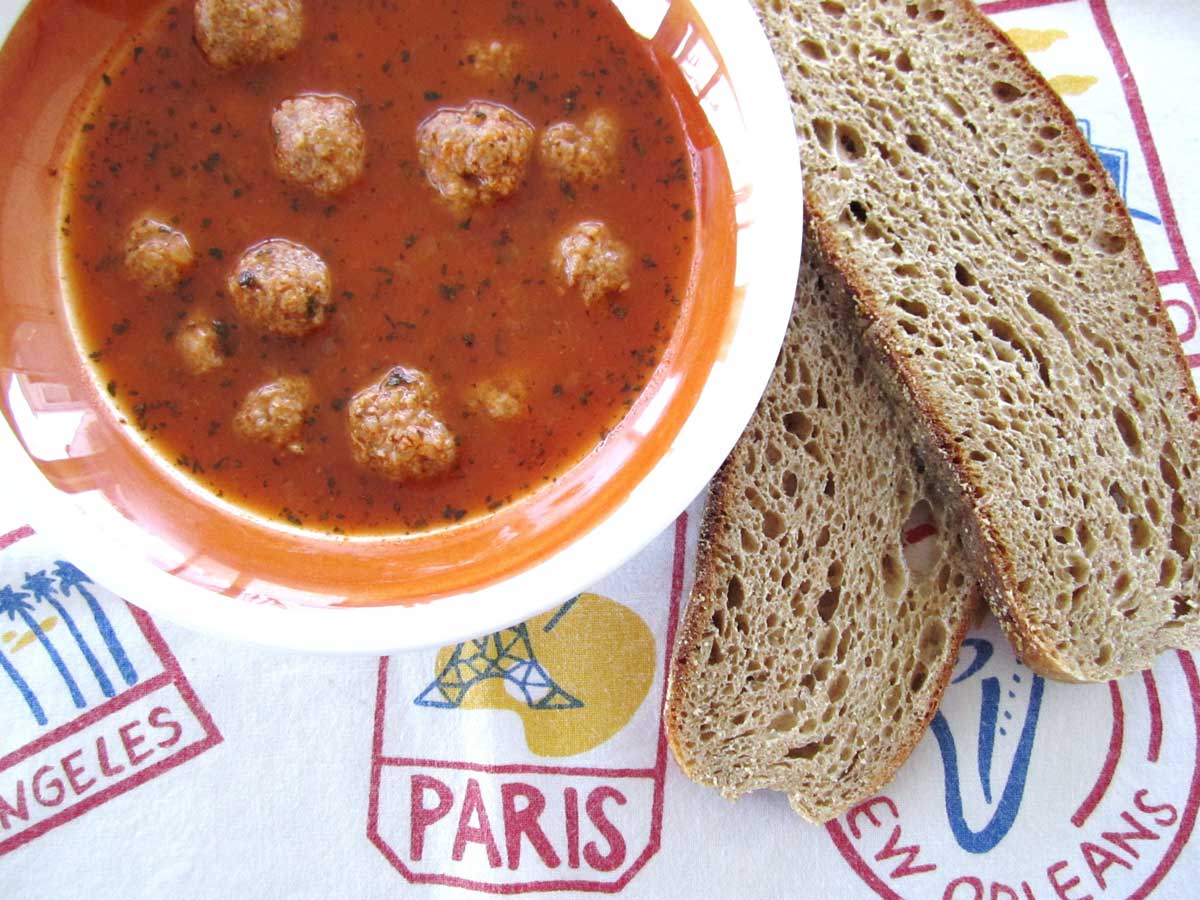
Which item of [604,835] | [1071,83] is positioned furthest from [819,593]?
[1071,83]

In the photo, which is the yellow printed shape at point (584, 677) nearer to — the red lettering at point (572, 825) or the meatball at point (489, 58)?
the red lettering at point (572, 825)

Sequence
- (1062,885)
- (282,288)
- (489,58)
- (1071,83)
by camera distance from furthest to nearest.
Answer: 1. (1071,83)
2. (1062,885)
3. (489,58)
4. (282,288)

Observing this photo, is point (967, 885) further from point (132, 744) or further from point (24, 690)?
point (24, 690)

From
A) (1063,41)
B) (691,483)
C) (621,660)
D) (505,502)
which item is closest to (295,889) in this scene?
(621,660)

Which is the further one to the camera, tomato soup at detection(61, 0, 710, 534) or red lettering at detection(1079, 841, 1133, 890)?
red lettering at detection(1079, 841, 1133, 890)

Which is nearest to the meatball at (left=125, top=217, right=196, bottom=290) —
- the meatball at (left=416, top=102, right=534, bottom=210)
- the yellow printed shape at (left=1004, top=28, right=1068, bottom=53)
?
the meatball at (left=416, top=102, right=534, bottom=210)

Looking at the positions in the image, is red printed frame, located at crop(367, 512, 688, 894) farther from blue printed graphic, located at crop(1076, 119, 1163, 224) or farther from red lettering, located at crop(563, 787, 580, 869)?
blue printed graphic, located at crop(1076, 119, 1163, 224)

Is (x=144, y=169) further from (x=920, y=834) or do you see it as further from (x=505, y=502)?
(x=920, y=834)
